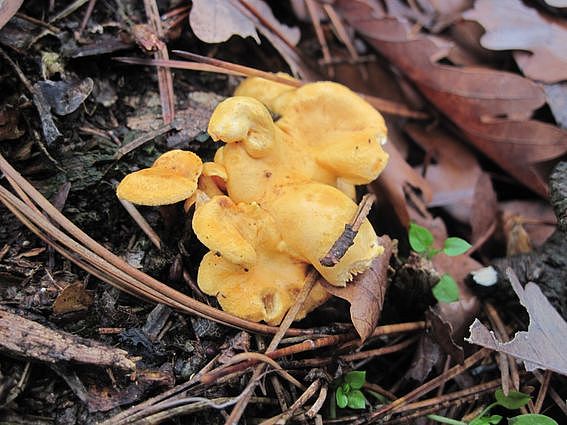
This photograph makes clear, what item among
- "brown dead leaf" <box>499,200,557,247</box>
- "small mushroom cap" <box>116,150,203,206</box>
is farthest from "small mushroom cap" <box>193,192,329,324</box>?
"brown dead leaf" <box>499,200,557,247</box>

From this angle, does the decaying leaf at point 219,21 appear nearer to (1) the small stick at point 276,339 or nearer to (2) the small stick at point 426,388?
(1) the small stick at point 276,339

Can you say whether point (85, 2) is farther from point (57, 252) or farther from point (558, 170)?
point (558, 170)

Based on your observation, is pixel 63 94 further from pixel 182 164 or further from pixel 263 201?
pixel 263 201

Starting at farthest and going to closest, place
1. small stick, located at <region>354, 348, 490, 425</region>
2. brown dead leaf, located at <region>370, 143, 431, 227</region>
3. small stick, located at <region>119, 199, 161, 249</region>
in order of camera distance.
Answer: brown dead leaf, located at <region>370, 143, 431, 227</region>
small stick, located at <region>119, 199, 161, 249</region>
small stick, located at <region>354, 348, 490, 425</region>

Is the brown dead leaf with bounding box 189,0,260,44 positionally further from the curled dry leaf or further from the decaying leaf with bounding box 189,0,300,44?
the curled dry leaf

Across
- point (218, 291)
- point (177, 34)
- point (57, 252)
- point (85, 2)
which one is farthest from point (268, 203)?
point (85, 2)

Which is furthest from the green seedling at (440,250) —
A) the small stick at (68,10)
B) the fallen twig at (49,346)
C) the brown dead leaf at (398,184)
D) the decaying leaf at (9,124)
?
the small stick at (68,10)

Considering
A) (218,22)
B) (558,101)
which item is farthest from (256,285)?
(558,101)

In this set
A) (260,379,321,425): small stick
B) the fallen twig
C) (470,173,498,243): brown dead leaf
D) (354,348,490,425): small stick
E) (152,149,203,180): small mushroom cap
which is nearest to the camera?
the fallen twig
